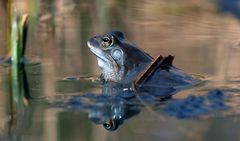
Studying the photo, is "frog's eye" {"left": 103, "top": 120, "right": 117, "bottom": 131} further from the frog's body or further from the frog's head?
the frog's head

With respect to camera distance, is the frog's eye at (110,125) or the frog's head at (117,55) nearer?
the frog's eye at (110,125)

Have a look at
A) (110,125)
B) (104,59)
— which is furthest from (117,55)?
(110,125)

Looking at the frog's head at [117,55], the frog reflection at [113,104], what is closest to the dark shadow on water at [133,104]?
the frog reflection at [113,104]

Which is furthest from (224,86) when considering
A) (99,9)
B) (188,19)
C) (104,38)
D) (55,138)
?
(99,9)

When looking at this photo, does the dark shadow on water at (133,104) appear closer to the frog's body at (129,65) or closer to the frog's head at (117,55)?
the frog's body at (129,65)

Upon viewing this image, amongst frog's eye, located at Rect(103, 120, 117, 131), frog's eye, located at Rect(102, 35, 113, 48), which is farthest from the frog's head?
frog's eye, located at Rect(103, 120, 117, 131)

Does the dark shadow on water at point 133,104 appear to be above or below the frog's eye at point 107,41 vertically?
below
